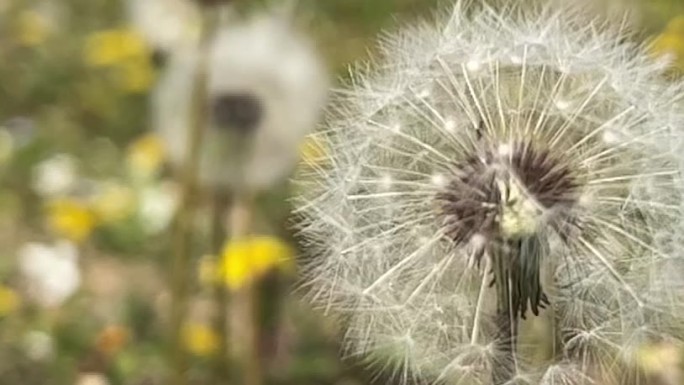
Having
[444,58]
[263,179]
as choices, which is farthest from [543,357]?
[263,179]

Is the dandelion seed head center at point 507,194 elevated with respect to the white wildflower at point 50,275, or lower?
lower

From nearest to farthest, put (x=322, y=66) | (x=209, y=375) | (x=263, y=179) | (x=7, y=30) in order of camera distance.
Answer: (x=209, y=375)
(x=263, y=179)
(x=322, y=66)
(x=7, y=30)

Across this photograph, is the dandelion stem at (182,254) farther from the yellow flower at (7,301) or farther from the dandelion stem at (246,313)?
the yellow flower at (7,301)

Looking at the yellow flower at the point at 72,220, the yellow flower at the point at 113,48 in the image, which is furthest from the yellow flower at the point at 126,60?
the yellow flower at the point at 72,220

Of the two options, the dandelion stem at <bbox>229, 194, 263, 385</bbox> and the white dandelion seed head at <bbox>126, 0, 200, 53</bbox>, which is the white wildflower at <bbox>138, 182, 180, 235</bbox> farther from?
the white dandelion seed head at <bbox>126, 0, 200, 53</bbox>

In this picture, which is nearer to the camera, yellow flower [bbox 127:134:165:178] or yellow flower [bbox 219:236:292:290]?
yellow flower [bbox 219:236:292:290]

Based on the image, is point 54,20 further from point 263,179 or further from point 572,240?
point 572,240

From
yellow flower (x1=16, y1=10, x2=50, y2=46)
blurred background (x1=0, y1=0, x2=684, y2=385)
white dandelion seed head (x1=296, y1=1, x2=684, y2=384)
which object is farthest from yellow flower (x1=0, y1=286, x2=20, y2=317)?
yellow flower (x1=16, y1=10, x2=50, y2=46)

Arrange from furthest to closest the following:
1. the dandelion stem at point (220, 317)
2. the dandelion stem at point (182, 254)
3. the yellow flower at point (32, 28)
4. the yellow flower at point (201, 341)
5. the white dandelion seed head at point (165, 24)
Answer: the yellow flower at point (32, 28), the white dandelion seed head at point (165, 24), the yellow flower at point (201, 341), the dandelion stem at point (220, 317), the dandelion stem at point (182, 254)
